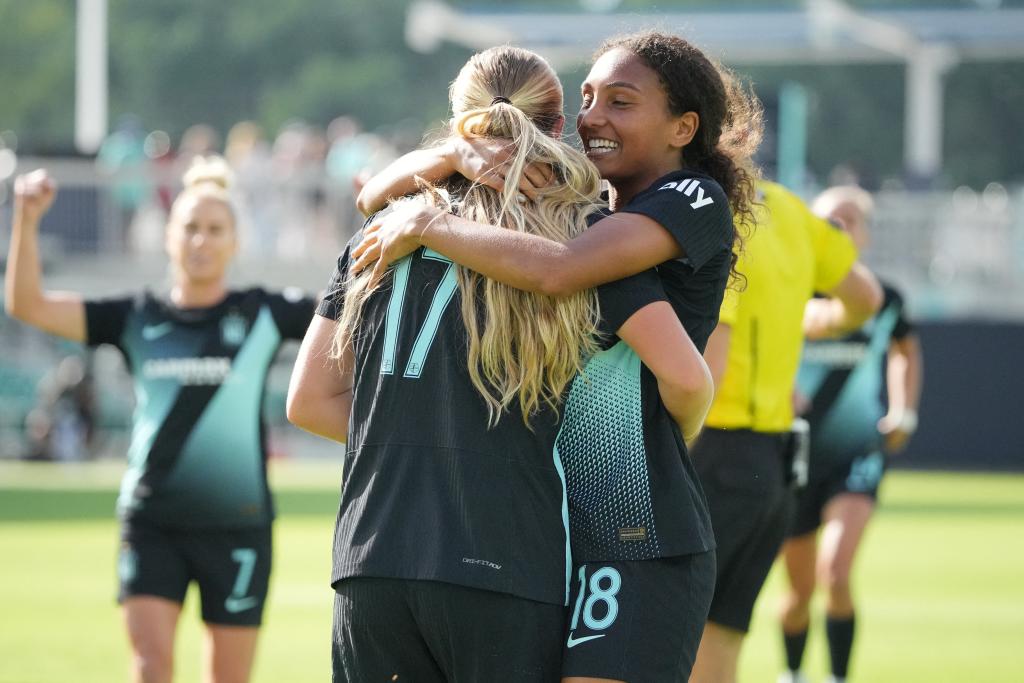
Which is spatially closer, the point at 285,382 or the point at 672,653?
the point at 672,653

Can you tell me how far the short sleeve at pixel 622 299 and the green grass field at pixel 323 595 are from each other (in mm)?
5080

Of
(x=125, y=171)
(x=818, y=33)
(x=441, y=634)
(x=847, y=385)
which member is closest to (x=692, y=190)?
(x=441, y=634)

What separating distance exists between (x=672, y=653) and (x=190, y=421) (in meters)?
3.20

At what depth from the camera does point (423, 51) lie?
56094mm

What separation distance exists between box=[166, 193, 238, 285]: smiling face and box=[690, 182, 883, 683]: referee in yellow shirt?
→ 204 cm

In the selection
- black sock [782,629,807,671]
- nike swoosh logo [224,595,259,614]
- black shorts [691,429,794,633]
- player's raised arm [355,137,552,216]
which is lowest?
black sock [782,629,807,671]

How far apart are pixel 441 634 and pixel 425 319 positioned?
2.16ft

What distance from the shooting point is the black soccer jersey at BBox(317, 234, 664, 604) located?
3.54 m

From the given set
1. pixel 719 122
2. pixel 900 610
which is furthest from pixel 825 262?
pixel 900 610

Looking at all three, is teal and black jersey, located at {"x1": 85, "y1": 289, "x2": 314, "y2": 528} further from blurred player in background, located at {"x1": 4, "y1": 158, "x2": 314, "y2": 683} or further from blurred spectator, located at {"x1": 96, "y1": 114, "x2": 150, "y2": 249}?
blurred spectator, located at {"x1": 96, "y1": 114, "x2": 150, "y2": 249}

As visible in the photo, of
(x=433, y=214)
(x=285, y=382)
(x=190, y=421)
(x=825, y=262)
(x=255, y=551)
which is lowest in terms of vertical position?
(x=285, y=382)

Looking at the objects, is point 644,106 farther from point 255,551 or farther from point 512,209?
point 255,551

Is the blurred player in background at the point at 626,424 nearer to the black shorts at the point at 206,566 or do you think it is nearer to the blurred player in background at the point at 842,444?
Answer: the black shorts at the point at 206,566

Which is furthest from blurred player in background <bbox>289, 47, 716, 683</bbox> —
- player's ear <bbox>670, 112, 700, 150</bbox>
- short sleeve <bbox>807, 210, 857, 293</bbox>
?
short sleeve <bbox>807, 210, 857, 293</bbox>
